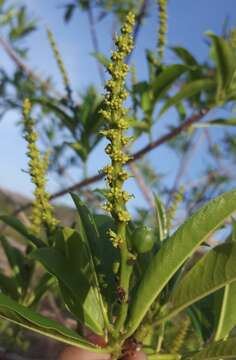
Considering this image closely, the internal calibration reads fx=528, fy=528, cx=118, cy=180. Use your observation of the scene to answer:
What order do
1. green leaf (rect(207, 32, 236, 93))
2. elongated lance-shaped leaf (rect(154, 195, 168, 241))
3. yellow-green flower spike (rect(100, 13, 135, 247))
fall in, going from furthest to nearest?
1. green leaf (rect(207, 32, 236, 93))
2. elongated lance-shaped leaf (rect(154, 195, 168, 241))
3. yellow-green flower spike (rect(100, 13, 135, 247))

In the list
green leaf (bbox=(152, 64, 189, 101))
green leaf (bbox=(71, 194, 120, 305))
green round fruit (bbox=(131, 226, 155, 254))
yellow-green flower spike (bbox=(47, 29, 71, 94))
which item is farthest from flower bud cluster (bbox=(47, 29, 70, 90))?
green round fruit (bbox=(131, 226, 155, 254))

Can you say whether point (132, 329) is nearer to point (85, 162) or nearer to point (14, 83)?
point (85, 162)

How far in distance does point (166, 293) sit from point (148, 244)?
118 millimetres

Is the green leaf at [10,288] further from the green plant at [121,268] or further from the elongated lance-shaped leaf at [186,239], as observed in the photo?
the elongated lance-shaped leaf at [186,239]

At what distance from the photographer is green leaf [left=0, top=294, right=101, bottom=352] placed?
714mm

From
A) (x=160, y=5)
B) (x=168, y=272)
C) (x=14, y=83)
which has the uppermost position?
(x=14, y=83)

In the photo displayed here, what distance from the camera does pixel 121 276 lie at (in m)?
0.77

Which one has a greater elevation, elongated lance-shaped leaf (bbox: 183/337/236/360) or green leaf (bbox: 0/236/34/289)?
green leaf (bbox: 0/236/34/289)

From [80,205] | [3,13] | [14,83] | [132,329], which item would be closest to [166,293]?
[132,329]

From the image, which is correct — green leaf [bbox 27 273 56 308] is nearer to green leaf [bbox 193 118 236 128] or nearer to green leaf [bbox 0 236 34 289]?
green leaf [bbox 0 236 34 289]

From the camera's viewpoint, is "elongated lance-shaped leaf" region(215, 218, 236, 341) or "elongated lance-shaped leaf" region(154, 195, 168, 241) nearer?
"elongated lance-shaped leaf" region(215, 218, 236, 341)

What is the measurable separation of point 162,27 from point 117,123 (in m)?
0.84

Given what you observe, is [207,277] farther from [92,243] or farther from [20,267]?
[20,267]

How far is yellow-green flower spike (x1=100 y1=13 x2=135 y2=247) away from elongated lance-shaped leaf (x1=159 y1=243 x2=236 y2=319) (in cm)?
19
